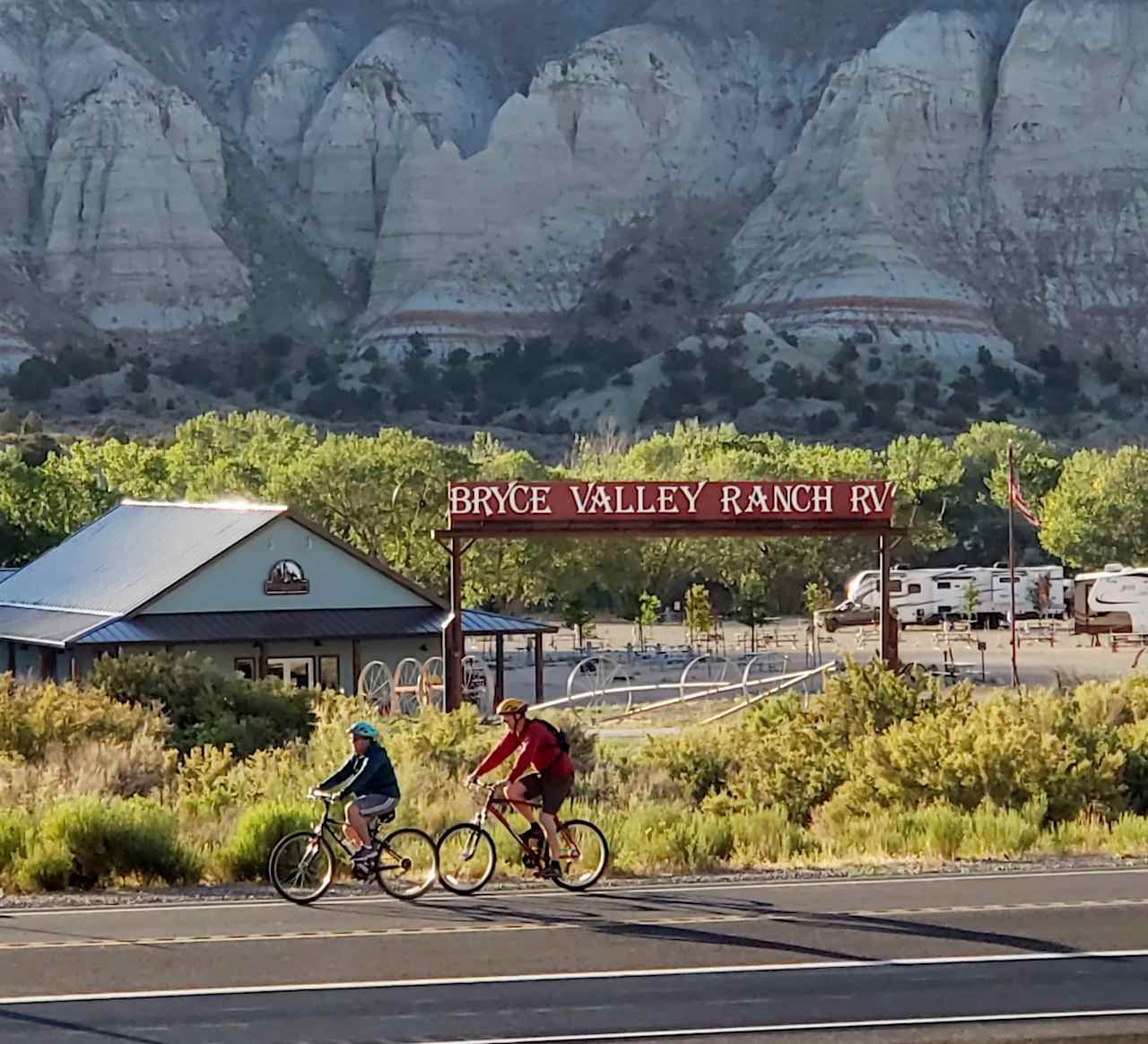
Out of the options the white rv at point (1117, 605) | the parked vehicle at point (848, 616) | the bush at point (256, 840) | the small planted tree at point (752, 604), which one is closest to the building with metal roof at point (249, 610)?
the small planted tree at point (752, 604)

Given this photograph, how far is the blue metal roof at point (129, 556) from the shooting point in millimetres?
43312

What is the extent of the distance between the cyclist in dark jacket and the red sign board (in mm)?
23205

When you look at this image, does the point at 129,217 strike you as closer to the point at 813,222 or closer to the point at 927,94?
the point at 813,222

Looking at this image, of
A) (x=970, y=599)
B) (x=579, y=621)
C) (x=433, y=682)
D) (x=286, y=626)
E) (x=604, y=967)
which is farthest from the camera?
(x=970, y=599)

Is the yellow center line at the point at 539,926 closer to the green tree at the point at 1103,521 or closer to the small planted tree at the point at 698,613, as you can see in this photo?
the small planted tree at the point at 698,613

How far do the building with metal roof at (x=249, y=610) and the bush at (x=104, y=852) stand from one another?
939 inches

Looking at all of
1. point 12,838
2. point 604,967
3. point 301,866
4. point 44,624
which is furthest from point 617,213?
point 604,967

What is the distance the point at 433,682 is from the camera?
42.6 m

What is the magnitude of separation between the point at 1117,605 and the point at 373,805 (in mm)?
47848

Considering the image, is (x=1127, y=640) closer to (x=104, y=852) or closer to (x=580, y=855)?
(x=580, y=855)

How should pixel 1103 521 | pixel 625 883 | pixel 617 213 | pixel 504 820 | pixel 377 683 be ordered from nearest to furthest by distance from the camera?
pixel 504 820
pixel 625 883
pixel 377 683
pixel 1103 521
pixel 617 213

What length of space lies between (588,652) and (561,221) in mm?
94841

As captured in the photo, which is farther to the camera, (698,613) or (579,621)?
(579,621)

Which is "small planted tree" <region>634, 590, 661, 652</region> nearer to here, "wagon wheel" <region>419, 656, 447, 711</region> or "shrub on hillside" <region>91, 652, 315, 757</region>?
"wagon wheel" <region>419, 656, 447, 711</region>
